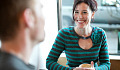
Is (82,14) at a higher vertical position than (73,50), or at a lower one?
higher

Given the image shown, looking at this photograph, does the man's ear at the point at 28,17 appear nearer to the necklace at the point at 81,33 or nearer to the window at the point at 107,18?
the necklace at the point at 81,33

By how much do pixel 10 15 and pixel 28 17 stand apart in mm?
64

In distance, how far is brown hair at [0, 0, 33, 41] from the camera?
25.0 inches

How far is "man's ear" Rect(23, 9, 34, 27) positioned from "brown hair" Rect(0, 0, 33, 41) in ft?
0.05

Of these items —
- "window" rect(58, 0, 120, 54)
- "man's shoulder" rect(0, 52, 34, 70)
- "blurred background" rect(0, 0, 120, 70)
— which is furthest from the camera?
"window" rect(58, 0, 120, 54)

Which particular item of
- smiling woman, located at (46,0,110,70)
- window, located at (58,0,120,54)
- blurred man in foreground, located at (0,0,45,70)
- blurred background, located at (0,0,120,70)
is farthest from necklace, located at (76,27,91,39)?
blurred man in foreground, located at (0,0,45,70)

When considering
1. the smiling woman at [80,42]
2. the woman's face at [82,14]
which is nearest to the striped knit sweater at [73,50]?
the smiling woman at [80,42]

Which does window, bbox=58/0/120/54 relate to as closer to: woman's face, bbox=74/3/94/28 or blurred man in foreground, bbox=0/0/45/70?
woman's face, bbox=74/3/94/28

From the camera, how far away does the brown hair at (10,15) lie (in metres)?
0.63

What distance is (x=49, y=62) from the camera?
1.63 meters

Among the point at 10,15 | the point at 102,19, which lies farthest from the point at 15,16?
the point at 102,19

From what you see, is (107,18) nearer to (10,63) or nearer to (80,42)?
(80,42)

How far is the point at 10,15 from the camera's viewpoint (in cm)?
64

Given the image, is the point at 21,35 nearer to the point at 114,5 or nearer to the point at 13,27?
the point at 13,27
